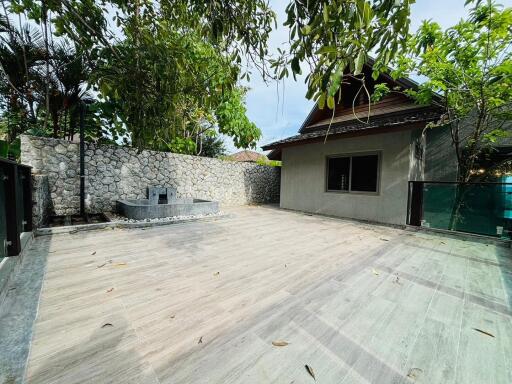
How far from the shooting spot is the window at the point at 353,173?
6.50 metres

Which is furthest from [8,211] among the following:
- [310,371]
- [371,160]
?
[371,160]

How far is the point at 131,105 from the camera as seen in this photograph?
265cm

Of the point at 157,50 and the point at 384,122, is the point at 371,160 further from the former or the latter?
the point at 157,50

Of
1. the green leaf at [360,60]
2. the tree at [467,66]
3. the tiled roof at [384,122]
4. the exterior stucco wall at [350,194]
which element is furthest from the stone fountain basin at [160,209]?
the tree at [467,66]

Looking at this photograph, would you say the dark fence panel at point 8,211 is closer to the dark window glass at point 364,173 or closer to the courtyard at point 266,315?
the courtyard at point 266,315

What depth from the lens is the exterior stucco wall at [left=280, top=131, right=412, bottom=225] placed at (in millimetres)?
5855

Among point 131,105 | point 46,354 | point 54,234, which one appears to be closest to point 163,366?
point 46,354

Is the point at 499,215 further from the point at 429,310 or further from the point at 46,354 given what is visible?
the point at 46,354

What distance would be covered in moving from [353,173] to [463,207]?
2.74m

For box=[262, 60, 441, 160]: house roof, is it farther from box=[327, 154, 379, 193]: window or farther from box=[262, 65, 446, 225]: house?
box=[327, 154, 379, 193]: window

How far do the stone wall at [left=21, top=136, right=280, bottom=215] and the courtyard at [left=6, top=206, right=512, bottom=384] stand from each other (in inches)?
114

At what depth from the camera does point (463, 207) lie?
5.01 meters

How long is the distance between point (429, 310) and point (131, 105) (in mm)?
3912

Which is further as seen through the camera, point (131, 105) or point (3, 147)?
point (3, 147)
